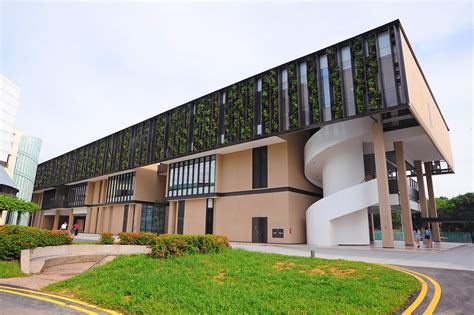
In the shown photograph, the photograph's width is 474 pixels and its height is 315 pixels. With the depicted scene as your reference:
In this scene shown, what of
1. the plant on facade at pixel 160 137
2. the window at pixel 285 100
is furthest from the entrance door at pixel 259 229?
the plant on facade at pixel 160 137

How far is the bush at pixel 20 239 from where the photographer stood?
43.1 ft

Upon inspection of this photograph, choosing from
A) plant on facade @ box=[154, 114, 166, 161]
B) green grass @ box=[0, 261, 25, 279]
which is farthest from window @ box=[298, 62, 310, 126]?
green grass @ box=[0, 261, 25, 279]

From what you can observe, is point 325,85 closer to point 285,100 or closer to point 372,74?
point 372,74

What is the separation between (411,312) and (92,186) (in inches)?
2214

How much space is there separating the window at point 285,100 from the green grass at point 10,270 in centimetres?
2068

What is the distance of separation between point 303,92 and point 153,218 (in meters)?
30.6

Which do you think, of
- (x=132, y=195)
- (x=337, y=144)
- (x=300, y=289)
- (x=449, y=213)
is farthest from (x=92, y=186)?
(x=449, y=213)

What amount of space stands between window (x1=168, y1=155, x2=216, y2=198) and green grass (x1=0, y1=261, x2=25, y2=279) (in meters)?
22.0

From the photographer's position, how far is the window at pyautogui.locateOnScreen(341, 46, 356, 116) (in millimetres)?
22381

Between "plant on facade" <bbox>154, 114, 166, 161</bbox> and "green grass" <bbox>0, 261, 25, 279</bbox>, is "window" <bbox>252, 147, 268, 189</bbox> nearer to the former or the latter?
"plant on facade" <bbox>154, 114, 166, 161</bbox>

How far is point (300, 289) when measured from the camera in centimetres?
798

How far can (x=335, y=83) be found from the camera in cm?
2359

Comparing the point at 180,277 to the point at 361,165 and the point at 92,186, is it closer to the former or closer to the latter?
the point at 361,165

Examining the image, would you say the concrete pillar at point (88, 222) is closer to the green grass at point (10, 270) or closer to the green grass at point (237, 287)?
the green grass at point (10, 270)
